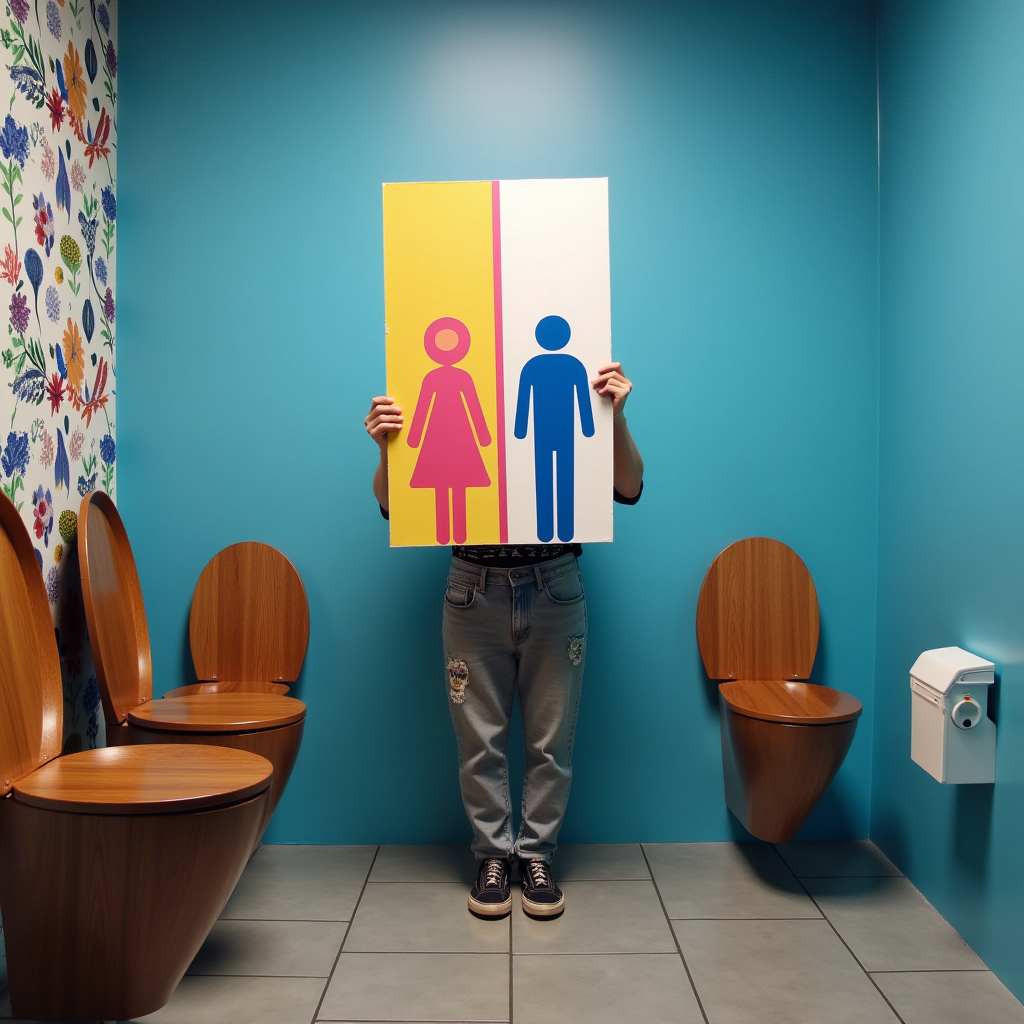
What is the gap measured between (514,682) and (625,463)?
59 cm

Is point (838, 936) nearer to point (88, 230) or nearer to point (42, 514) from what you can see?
point (42, 514)

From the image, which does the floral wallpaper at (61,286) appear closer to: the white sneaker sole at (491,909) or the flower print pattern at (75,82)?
the flower print pattern at (75,82)

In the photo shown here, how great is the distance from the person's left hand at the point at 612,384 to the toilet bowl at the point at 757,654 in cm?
69

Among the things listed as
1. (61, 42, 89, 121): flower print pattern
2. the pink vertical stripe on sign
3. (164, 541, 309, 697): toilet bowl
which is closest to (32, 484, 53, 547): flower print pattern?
(164, 541, 309, 697): toilet bowl

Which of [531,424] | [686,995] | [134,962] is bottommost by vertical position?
[686,995]

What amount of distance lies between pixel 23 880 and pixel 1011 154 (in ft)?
7.26

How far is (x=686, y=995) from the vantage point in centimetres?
168

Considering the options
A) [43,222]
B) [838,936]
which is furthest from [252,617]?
[838,936]

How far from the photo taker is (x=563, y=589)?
78.9 inches

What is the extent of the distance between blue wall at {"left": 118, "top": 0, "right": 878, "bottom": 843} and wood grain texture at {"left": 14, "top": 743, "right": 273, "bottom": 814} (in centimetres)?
74

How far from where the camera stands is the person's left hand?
1860 mm

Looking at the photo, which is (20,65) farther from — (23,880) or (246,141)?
Answer: (23,880)

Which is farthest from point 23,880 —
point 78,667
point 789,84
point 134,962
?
point 789,84

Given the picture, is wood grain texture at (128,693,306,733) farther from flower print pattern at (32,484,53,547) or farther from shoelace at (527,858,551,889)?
shoelace at (527,858,551,889)
